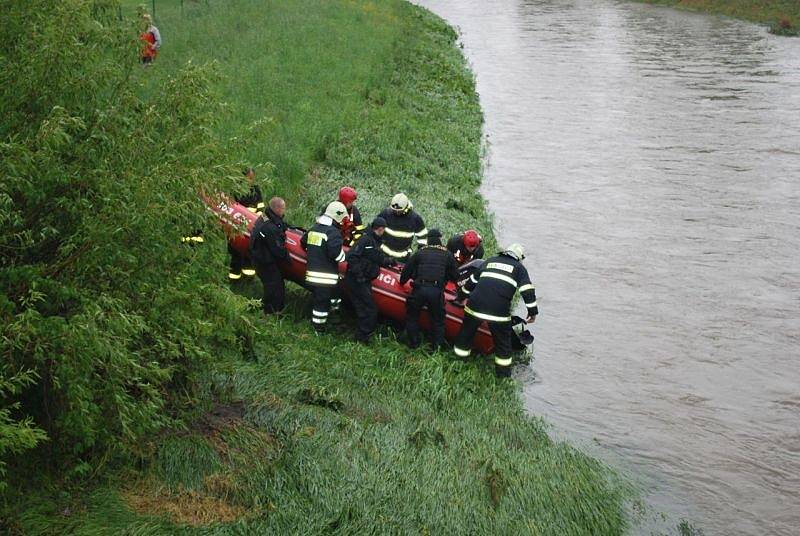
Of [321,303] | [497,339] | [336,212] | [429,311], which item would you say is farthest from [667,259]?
[321,303]

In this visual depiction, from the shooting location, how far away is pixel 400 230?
493 inches

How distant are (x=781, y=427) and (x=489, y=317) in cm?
385

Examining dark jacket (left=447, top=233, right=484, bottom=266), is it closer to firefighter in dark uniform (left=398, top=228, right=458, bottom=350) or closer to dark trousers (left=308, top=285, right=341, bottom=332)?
firefighter in dark uniform (left=398, top=228, right=458, bottom=350)

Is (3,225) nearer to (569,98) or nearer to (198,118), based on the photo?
(198,118)

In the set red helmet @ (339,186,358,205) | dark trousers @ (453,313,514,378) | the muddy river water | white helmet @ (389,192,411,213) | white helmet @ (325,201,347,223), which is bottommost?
the muddy river water

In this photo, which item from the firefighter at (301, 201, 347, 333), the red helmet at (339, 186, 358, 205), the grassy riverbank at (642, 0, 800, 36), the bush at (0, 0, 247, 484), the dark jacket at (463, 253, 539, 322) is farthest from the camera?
the grassy riverbank at (642, 0, 800, 36)

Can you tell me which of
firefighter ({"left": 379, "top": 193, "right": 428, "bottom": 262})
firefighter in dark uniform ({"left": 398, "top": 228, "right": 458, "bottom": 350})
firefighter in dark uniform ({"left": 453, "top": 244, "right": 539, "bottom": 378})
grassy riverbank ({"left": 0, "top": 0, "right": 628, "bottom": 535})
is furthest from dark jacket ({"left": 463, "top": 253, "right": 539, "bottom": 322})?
firefighter ({"left": 379, "top": 193, "right": 428, "bottom": 262})

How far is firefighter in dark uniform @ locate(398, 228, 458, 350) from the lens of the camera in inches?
439

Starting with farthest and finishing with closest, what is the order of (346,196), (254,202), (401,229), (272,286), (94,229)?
(254,202) < (401,229) < (346,196) < (272,286) < (94,229)

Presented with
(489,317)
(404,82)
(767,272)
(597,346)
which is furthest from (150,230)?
(404,82)

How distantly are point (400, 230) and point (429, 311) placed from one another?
1527mm

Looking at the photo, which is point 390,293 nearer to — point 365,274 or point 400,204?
point 365,274

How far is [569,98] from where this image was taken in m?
29.7

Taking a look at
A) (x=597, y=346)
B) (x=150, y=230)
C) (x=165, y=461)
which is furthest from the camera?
(x=597, y=346)
